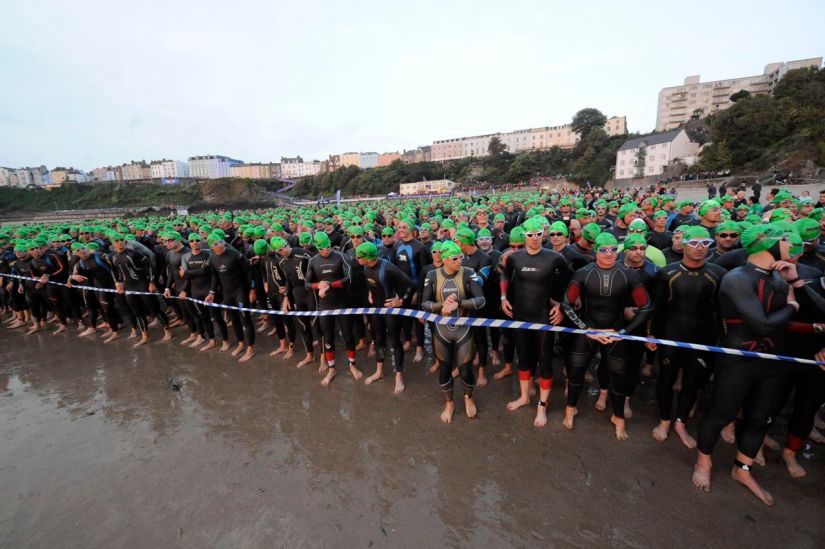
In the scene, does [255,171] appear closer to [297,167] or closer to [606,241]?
[297,167]

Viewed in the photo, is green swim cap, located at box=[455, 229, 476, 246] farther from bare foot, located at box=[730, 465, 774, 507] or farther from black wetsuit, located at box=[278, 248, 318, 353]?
bare foot, located at box=[730, 465, 774, 507]

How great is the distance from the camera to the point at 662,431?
404 centimetres

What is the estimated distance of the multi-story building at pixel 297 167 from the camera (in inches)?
5979

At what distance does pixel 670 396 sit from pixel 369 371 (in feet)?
13.7

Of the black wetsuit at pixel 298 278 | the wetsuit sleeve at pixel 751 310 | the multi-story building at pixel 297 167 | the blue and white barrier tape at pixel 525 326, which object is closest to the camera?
the wetsuit sleeve at pixel 751 310

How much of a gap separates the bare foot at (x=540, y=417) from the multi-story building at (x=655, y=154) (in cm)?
6839

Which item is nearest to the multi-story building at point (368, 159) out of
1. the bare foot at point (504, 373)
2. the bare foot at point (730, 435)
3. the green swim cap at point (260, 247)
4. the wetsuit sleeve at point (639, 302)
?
the green swim cap at point (260, 247)

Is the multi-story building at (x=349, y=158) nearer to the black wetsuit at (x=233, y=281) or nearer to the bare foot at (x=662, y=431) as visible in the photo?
the black wetsuit at (x=233, y=281)

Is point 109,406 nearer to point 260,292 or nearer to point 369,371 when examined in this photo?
point 260,292

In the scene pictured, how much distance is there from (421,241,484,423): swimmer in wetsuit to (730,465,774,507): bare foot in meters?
2.61

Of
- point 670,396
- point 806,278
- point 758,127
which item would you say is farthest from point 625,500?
point 758,127

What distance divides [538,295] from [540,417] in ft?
4.98

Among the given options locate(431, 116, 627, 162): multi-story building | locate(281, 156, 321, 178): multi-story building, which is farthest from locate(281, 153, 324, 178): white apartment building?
locate(431, 116, 627, 162): multi-story building

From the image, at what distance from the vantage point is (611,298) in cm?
386
